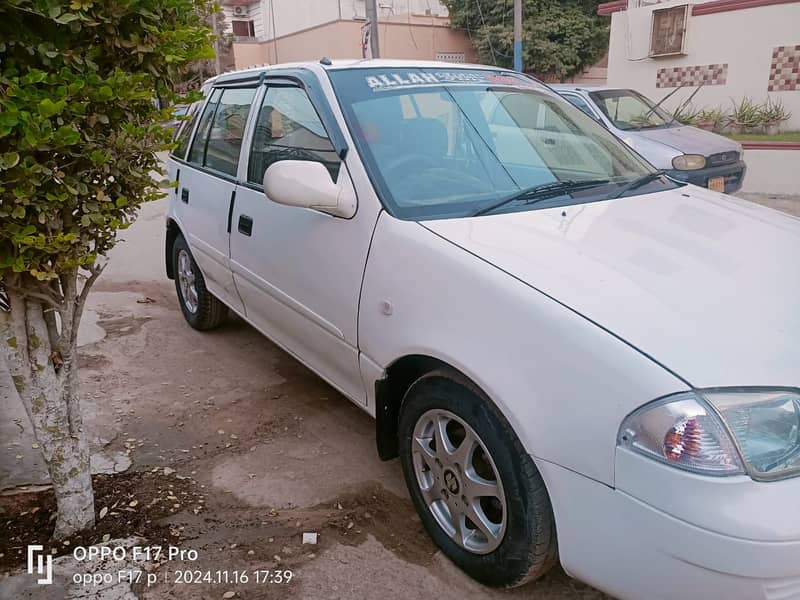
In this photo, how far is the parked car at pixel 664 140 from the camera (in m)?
7.95

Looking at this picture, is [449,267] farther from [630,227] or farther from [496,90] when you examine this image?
[496,90]

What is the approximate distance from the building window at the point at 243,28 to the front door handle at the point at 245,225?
1466 inches

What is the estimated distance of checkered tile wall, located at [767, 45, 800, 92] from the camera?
1310cm

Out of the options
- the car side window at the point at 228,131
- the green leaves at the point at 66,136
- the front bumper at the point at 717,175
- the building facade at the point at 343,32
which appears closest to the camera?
the green leaves at the point at 66,136

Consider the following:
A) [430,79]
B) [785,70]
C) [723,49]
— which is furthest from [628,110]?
[430,79]

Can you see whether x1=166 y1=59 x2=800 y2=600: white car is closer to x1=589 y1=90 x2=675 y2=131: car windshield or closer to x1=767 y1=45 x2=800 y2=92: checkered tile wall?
x1=589 y1=90 x2=675 y2=131: car windshield

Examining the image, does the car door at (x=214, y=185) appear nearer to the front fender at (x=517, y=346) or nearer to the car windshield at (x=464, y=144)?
the car windshield at (x=464, y=144)

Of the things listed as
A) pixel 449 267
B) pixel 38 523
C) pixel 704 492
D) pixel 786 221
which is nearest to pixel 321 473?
pixel 38 523

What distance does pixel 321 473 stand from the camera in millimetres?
3223

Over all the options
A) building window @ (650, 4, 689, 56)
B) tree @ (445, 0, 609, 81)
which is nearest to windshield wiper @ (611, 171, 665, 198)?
building window @ (650, 4, 689, 56)

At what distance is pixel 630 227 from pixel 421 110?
1121 mm

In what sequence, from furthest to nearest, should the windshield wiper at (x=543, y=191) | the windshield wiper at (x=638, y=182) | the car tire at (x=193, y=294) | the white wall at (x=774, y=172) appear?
the white wall at (x=774, y=172)
the car tire at (x=193, y=294)
the windshield wiper at (x=638, y=182)
the windshield wiper at (x=543, y=191)

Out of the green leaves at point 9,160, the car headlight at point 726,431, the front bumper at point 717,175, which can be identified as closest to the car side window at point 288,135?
the green leaves at point 9,160

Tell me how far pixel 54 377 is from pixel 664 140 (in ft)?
25.7
